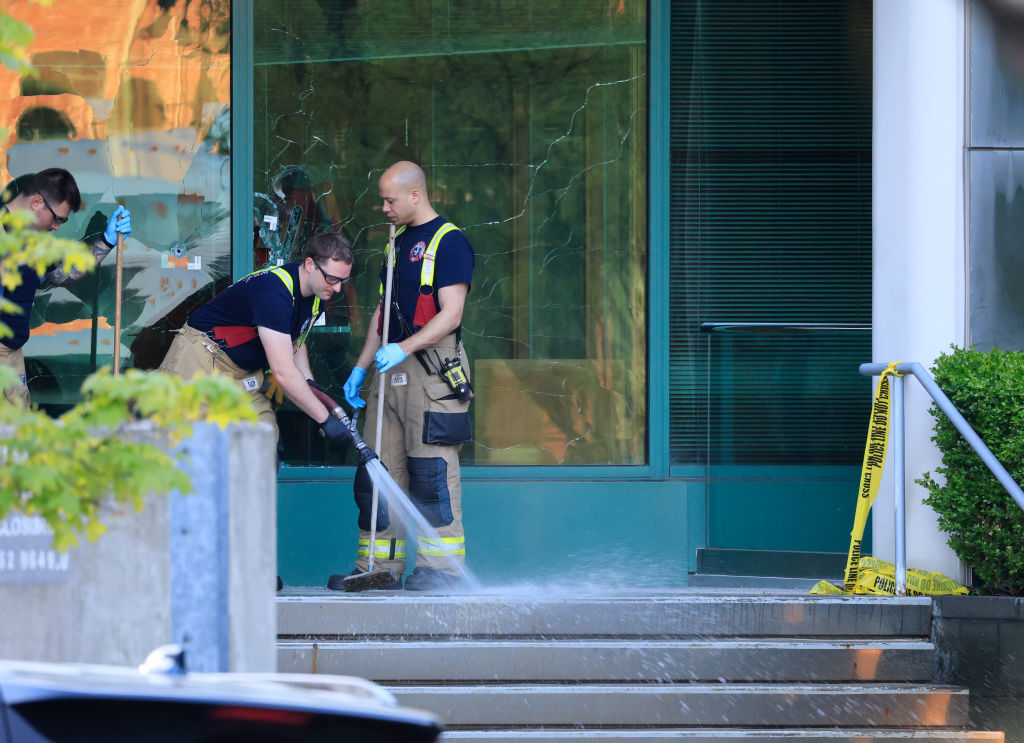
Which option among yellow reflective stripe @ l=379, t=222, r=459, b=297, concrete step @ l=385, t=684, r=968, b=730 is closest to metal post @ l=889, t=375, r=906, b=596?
concrete step @ l=385, t=684, r=968, b=730

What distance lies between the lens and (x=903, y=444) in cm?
580

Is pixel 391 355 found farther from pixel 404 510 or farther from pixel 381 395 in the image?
pixel 404 510

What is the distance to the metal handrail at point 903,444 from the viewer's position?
5.27 metres

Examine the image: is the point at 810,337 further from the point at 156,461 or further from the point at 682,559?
the point at 156,461

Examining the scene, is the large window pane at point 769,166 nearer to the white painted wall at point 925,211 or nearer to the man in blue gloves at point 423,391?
the white painted wall at point 925,211

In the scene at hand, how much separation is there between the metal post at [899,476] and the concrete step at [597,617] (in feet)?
0.94

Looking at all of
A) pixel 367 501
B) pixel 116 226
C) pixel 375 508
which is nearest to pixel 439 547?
pixel 375 508

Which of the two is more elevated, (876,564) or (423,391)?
(423,391)

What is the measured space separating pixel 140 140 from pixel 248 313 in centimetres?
215

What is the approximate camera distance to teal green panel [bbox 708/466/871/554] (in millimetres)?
7164

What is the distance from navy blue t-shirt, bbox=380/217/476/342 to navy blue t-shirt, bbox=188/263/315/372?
1.73ft

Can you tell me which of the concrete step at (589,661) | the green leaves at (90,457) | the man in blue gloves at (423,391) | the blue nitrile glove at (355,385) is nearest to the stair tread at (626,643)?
the concrete step at (589,661)

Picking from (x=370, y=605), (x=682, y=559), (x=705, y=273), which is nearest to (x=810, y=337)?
(x=705, y=273)

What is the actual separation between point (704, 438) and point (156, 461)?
536 cm
